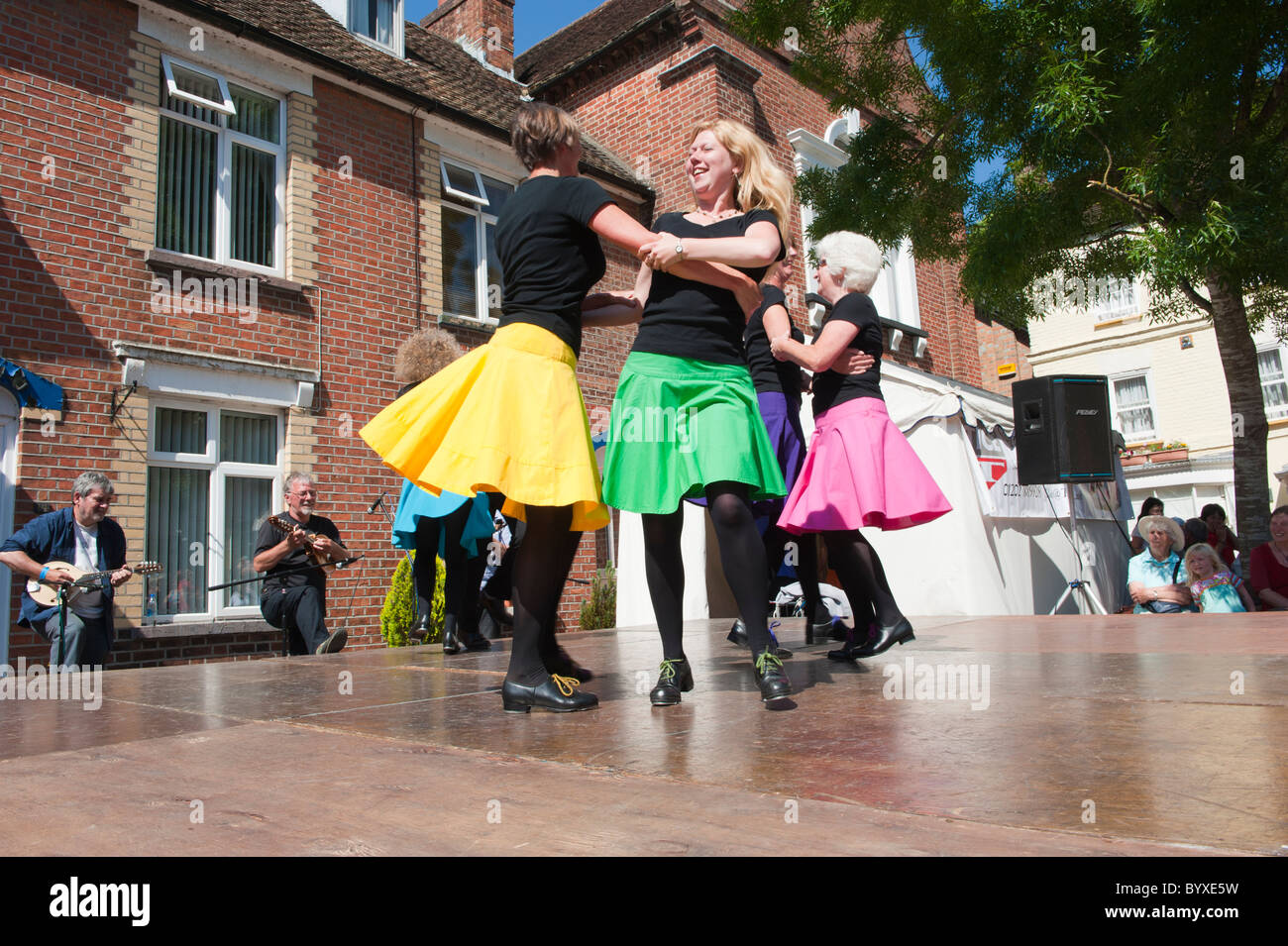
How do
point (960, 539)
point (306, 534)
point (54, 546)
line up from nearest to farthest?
point (54, 546) → point (306, 534) → point (960, 539)

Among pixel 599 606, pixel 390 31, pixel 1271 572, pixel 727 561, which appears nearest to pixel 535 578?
pixel 727 561

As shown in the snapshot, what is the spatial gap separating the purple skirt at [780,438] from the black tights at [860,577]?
80cm

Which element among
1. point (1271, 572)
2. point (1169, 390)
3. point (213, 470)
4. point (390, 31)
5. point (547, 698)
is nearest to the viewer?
point (547, 698)

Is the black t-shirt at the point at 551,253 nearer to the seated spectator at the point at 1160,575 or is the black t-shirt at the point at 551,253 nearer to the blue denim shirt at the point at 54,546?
the blue denim shirt at the point at 54,546

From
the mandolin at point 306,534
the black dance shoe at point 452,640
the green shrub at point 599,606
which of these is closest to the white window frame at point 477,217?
the green shrub at point 599,606

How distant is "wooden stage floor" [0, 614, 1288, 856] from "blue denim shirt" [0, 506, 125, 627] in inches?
130

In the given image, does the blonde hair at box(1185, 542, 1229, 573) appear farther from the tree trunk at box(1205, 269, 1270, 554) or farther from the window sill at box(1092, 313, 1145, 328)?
the window sill at box(1092, 313, 1145, 328)

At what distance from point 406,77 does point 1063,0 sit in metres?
7.61

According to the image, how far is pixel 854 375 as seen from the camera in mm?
4016

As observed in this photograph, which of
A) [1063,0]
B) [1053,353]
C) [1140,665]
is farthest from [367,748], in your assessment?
[1053,353]

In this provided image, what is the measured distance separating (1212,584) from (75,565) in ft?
27.5

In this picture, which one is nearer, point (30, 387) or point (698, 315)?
point (698, 315)

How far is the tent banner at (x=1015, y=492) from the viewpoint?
9500 millimetres

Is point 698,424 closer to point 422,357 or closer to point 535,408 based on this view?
point 535,408
